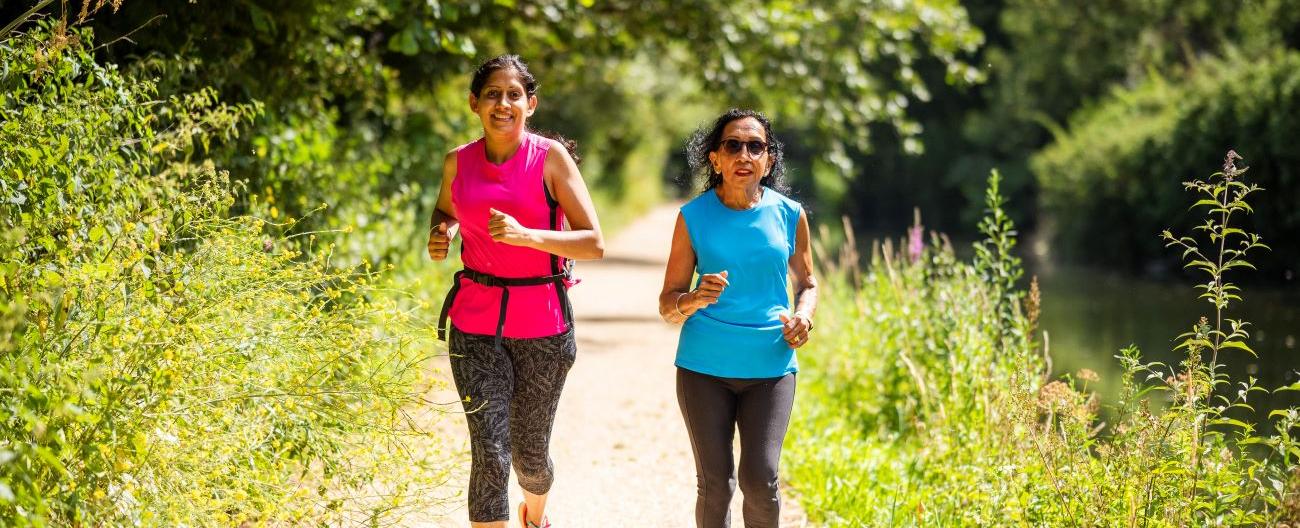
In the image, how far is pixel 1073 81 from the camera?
3228 centimetres

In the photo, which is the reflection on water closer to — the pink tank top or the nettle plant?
the nettle plant

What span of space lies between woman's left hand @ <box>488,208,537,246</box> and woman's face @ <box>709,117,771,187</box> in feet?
2.36

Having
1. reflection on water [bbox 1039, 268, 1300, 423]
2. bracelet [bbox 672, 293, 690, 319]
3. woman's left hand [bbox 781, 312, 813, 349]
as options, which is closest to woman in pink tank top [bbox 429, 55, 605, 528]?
bracelet [bbox 672, 293, 690, 319]

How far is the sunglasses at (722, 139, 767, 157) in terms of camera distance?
4.05 meters

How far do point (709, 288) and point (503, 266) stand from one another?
0.75 meters

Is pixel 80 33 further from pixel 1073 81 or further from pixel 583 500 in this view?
pixel 1073 81

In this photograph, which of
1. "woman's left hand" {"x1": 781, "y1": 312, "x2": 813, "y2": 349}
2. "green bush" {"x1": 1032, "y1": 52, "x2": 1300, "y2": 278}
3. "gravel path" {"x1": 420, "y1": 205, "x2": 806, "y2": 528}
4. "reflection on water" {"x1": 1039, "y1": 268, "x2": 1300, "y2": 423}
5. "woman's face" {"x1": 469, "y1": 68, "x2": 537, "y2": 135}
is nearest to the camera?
"woman's left hand" {"x1": 781, "y1": 312, "x2": 813, "y2": 349}

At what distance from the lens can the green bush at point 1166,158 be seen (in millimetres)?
18938

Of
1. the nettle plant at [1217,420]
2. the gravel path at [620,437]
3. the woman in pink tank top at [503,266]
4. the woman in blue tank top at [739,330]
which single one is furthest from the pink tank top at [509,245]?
the nettle plant at [1217,420]

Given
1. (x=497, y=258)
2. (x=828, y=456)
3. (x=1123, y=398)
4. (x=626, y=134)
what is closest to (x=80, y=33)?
(x=497, y=258)

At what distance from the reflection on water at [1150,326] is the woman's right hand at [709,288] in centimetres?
628

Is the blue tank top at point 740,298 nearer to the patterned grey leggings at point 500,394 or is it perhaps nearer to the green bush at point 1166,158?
the patterned grey leggings at point 500,394

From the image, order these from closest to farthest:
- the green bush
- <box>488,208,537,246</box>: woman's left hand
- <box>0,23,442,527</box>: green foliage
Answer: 1. <box>0,23,442,527</box>: green foliage
2. <box>488,208,537,246</box>: woman's left hand
3. the green bush

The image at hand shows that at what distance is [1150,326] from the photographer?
572 inches
